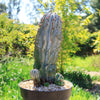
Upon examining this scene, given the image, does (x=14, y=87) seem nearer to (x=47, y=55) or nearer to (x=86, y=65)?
(x=47, y=55)

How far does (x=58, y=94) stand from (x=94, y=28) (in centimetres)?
1638

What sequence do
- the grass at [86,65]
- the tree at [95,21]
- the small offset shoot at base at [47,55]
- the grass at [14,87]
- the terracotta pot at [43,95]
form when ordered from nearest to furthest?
the terracotta pot at [43,95] < the small offset shoot at base at [47,55] < the grass at [14,87] < the grass at [86,65] < the tree at [95,21]

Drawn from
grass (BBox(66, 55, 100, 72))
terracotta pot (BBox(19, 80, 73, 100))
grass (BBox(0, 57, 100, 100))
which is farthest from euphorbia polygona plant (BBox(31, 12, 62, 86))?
grass (BBox(66, 55, 100, 72))

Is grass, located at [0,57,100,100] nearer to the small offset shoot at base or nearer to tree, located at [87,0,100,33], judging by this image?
the small offset shoot at base

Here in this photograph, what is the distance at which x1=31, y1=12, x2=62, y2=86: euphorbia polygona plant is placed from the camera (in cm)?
252

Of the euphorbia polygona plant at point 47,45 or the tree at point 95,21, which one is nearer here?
the euphorbia polygona plant at point 47,45

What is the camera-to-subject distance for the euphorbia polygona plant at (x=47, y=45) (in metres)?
Answer: 2.52

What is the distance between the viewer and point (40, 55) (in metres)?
2.56

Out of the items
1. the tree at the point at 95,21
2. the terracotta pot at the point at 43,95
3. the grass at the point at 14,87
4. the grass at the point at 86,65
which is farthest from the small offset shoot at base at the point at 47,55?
the tree at the point at 95,21

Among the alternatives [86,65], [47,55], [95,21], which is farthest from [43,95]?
[95,21]

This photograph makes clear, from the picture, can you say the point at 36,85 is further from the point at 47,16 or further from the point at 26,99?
the point at 47,16

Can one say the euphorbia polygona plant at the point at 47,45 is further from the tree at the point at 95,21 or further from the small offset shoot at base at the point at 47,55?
the tree at the point at 95,21

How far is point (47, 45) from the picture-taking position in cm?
252

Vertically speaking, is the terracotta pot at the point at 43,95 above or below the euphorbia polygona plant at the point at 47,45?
below
